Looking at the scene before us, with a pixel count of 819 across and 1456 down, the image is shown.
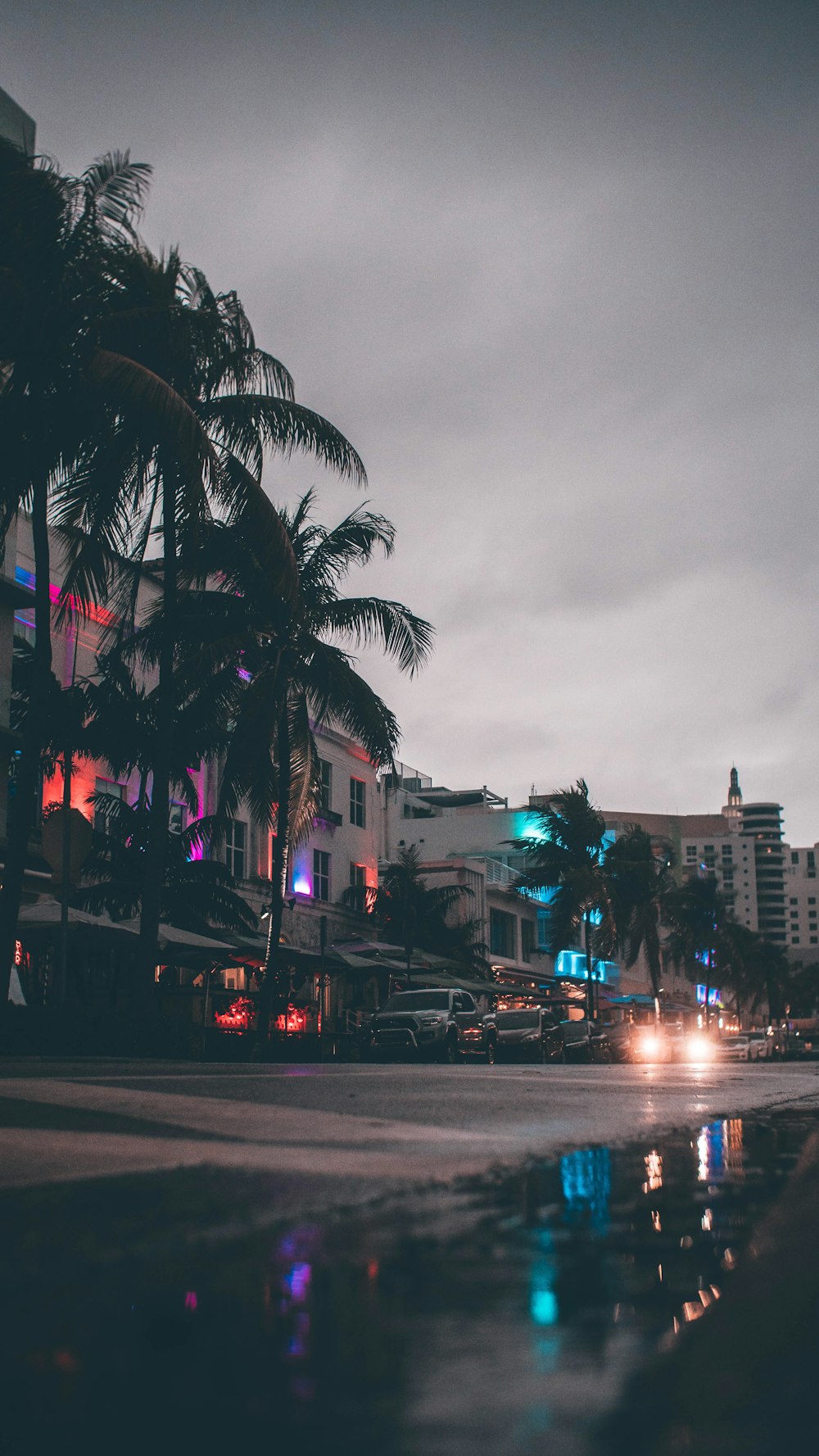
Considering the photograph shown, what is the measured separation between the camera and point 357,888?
49.6 meters

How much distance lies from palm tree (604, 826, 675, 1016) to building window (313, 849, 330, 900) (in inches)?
618

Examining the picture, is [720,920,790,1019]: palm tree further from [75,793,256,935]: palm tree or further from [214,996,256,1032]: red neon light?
[75,793,256,935]: palm tree

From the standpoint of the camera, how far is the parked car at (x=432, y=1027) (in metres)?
28.4

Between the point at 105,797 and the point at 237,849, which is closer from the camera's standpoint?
the point at 105,797

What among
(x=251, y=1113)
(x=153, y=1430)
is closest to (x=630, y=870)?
(x=251, y=1113)

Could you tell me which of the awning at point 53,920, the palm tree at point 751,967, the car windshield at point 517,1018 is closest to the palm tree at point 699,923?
the palm tree at point 751,967

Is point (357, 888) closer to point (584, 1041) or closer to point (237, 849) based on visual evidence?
point (237, 849)

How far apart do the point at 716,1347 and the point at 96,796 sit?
31457mm

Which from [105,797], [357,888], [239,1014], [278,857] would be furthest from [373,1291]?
[357,888]

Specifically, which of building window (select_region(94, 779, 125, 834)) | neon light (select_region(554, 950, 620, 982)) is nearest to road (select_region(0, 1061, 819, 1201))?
→ building window (select_region(94, 779, 125, 834))

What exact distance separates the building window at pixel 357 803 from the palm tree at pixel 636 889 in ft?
42.4

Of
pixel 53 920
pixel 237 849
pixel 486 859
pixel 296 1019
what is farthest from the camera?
pixel 486 859

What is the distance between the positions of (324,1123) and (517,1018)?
101 feet

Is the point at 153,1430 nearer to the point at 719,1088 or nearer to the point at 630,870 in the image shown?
the point at 719,1088
